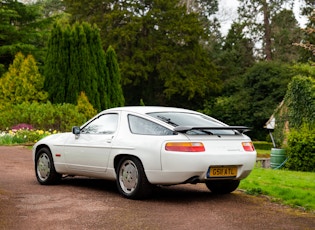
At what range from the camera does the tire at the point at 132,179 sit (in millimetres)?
8172

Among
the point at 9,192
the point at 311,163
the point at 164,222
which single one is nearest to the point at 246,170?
the point at 164,222

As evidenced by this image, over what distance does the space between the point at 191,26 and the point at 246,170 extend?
38824mm

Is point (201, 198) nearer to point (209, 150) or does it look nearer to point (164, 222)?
point (209, 150)

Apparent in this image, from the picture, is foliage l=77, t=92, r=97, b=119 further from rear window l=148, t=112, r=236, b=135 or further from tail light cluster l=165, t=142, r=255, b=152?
tail light cluster l=165, t=142, r=255, b=152

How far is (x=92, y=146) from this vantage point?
30.3ft

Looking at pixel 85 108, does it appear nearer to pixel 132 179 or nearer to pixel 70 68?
pixel 70 68

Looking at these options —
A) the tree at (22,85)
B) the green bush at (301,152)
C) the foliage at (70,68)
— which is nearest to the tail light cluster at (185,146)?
the green bush at (301,152)

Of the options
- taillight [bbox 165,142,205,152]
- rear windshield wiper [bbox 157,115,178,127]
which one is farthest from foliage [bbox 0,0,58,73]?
taillight [bbox 165,142,205,152]

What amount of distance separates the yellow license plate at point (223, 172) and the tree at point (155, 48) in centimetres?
3596

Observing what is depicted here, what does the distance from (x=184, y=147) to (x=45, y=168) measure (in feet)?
10.8

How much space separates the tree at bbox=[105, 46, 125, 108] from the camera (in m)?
30.4

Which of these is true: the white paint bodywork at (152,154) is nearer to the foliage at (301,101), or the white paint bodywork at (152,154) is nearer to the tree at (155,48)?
the foliage at (301,101)

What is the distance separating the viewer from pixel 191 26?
46438mm

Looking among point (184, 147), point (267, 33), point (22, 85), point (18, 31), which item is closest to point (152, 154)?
point (184, 147)
